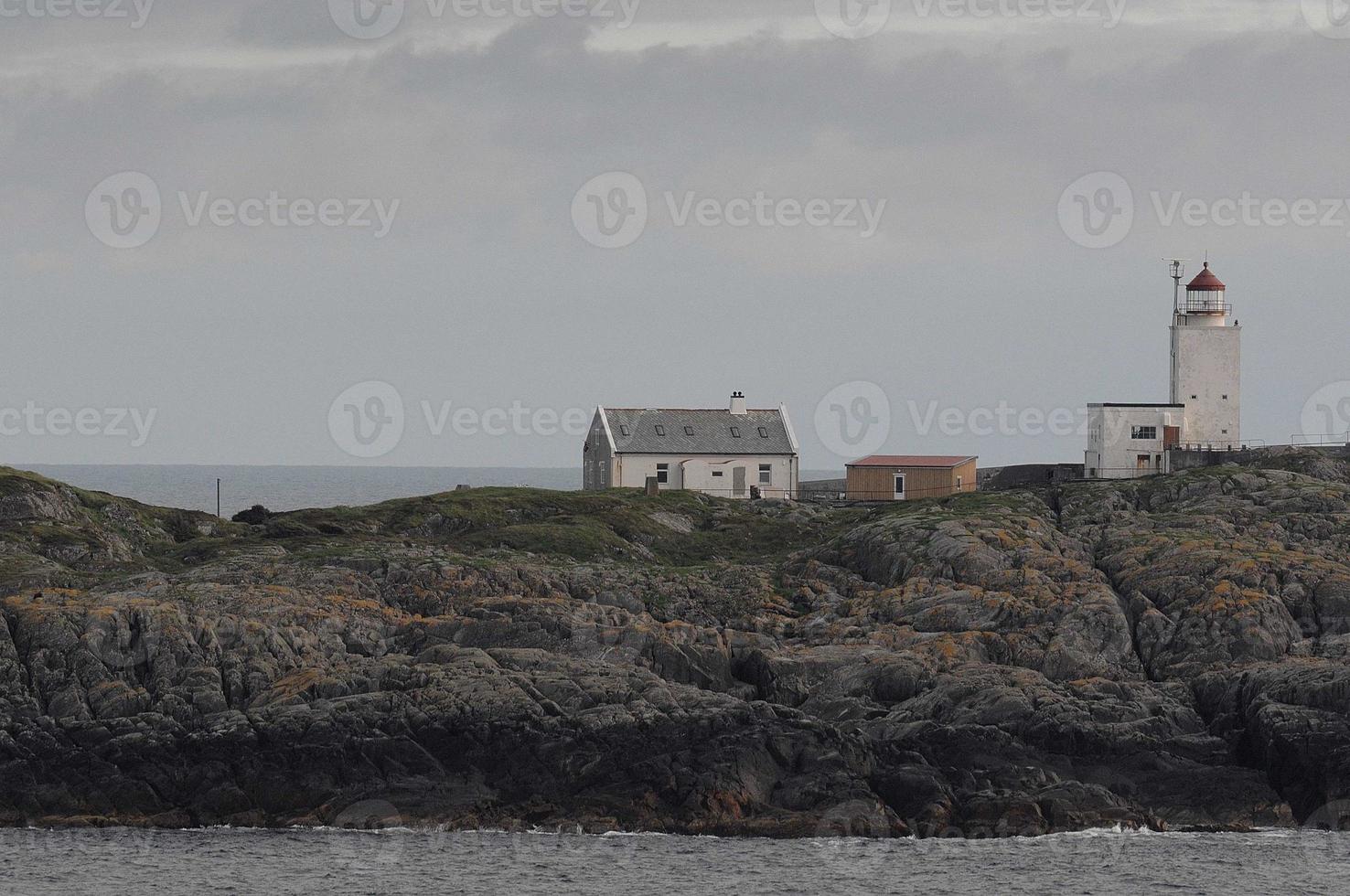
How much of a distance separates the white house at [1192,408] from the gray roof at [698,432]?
49.4ft

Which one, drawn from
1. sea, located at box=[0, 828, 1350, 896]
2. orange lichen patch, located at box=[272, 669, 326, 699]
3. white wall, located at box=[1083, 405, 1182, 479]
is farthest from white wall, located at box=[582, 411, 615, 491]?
sea, located at box=[0, 828, 1350, 896]

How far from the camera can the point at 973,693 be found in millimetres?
47844

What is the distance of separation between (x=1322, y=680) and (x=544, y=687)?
70.4 feet

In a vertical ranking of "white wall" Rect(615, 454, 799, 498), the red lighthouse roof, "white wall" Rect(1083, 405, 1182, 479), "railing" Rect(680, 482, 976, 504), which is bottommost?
"railing" Rect(680, 482, 976, 504)

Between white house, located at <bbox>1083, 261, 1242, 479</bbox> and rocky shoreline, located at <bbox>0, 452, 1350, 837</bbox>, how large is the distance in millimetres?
11282

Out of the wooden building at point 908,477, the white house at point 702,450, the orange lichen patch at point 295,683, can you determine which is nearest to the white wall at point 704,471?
the white house at point 702,450

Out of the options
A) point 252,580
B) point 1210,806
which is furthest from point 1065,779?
point 252,580

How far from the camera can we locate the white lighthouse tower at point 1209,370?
75.3 m

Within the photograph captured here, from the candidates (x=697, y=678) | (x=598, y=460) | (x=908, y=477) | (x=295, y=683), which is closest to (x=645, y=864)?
(x=697, y=678)

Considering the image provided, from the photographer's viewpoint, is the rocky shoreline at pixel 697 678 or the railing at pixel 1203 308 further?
the railing at pixel 1203 308

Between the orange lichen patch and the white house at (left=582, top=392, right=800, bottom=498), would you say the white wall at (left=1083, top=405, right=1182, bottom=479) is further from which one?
the orange lichen patch

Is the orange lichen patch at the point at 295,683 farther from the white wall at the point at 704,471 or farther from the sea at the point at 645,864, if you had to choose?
the white wall at the point at 704,471

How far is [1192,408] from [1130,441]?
10.9 ft

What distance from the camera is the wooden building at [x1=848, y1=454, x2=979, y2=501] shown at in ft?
251
